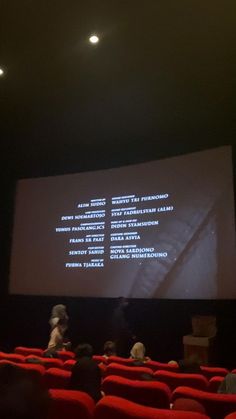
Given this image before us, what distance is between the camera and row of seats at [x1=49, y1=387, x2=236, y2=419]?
1.58 m

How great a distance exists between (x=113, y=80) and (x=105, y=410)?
5.16m

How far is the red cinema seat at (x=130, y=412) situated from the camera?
1.56 metres

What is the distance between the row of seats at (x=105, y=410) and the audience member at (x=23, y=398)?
29.6 inches

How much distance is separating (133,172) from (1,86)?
2.72 meters

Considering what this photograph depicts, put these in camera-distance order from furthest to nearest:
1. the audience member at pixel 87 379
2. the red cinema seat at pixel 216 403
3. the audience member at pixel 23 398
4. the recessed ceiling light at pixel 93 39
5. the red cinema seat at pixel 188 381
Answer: the recessed ceiling light at pixel 93 39
the red cinema seat at pixel 188 381
the audience member at pixel 87 379
the red cinema seat at pixel 216 403
the audience member at pixel 23 398

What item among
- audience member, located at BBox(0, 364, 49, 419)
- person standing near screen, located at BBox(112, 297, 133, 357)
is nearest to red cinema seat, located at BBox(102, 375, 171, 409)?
audience member, located at BBox(0, 364, 49, 419)

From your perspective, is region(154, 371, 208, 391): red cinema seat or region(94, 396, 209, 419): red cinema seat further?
region(154, 371, 208, 391): red cinema seat

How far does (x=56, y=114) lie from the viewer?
7.13 metres

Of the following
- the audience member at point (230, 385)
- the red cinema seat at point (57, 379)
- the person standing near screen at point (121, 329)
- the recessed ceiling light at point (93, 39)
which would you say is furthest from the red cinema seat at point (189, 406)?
the person standing near screen at point (121, 329)

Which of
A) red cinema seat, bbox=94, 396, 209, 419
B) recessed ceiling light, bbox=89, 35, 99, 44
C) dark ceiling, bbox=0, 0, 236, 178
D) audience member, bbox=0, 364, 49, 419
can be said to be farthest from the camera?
recessed ceiling light, bbox=89, 35, 99, 44

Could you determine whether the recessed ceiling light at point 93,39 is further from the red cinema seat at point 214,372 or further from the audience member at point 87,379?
the red cinema seat at point 214,372

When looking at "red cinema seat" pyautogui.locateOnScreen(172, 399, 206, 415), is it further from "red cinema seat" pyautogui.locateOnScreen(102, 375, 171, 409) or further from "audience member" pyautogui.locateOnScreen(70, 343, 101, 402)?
"audience member" pyautogui.locateOnScreen(70, 343, 101, 402)

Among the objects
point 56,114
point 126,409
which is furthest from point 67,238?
point 126,409

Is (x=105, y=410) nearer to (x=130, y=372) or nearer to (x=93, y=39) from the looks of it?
(x=130, y=372)
